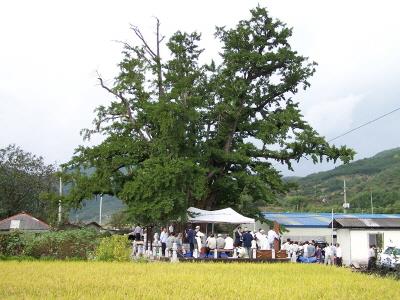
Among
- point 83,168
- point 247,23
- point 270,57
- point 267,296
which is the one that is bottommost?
point 267,296

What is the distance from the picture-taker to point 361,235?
1361 inches

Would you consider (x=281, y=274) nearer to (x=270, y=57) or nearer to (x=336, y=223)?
(x=336, y=223)

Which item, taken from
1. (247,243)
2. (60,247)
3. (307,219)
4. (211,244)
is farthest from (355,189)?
(60,247)

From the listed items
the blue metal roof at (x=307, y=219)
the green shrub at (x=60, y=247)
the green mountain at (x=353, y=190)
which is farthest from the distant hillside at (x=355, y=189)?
the green shrub at (x=60, y=247)

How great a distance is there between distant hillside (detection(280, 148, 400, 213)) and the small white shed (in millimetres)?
28899

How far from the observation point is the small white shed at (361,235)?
112 ft

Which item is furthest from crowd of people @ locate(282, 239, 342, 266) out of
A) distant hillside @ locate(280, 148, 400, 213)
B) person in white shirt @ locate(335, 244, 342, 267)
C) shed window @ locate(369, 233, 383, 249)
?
distant hillside @ locate(280, 148, 400, 213)

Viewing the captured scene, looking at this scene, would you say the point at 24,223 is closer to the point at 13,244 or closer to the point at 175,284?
the point at 13,244

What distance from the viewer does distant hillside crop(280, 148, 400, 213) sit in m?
92.4

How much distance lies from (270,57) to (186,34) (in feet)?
19.6

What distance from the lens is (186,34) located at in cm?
4031

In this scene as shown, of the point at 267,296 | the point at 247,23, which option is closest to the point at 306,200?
the point at 247,23

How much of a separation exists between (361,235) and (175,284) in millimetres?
21034

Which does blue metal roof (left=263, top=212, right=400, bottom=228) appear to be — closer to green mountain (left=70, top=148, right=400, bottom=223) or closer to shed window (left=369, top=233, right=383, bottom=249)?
green mountain (left=70, top=148, right=400, bottom=223)
